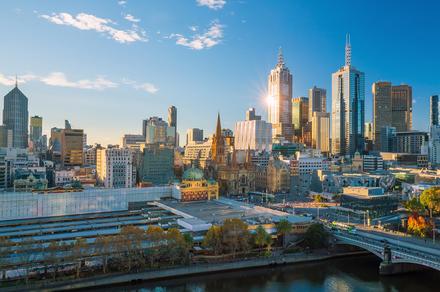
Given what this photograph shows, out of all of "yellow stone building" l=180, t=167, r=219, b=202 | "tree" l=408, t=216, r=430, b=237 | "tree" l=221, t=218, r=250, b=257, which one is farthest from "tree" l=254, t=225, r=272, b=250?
"yellow stone building" l=180, t=167, r=219, b=202

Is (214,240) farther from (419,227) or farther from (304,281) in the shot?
(419,227)

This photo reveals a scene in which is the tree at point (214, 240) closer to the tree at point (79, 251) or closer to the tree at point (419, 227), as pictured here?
the tree at point (79, 251)

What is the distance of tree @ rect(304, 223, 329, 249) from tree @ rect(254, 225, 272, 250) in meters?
8.13

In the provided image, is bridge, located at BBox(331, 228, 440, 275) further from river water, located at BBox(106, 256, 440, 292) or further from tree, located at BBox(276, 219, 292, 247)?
tree, located at BBox(276, 219, 292, 247)

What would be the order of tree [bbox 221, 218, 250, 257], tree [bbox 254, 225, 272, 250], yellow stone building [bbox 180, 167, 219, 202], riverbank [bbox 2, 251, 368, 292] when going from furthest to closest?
yellow stone building [bbox 180, 167, 219, 202]
tree [bbox 254, 225, 272, 250]
tree [bbox 221, 218, 250, 257]
riverbank [bbox 2, 251, 368, 292]

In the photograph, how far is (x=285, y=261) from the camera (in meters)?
75.1

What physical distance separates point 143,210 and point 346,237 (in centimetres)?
4854

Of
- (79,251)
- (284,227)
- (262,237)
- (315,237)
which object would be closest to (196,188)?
(284,227)

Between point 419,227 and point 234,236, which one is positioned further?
point 419,227

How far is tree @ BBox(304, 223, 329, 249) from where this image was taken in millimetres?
78000

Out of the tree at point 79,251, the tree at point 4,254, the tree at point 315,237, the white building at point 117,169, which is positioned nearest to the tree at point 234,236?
the tree at point 315,237

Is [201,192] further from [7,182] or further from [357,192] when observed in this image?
[7,182]

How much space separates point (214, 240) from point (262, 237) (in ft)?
30.2

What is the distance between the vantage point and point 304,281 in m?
66.8
